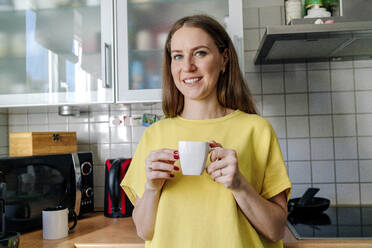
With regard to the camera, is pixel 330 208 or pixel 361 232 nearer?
pixel 361 232

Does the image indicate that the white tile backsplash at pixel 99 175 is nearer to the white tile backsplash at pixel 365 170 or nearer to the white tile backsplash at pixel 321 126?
the white tile backsplash at pixel 321 126

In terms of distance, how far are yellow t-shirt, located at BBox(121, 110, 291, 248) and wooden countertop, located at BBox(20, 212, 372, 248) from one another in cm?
30

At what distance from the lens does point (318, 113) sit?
5.60 ft

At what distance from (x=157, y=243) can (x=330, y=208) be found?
1.10 m

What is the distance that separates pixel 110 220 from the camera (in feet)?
5.05

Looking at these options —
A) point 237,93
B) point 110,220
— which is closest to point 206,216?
point 237,93

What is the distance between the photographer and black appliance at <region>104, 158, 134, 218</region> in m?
1.56

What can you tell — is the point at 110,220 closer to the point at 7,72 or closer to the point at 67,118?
the point at 67,118

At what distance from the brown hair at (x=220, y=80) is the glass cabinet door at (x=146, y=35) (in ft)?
1.50

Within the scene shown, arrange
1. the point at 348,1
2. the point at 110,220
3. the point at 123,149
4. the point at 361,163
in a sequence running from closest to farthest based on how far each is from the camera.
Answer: the point at 348,1 → the point at 110,220 → the point at 361,163 → the point at 123,149

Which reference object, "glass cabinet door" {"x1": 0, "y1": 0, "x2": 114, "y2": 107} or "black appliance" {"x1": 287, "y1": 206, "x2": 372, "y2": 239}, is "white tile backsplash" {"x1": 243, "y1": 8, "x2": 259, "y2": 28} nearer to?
"glass cabinet door" {"x1": 0, "y1": 0, "x2": 114, "y2": 107}

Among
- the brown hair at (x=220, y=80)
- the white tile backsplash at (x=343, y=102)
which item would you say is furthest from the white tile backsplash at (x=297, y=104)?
the brown hair at (x=220, y=80)

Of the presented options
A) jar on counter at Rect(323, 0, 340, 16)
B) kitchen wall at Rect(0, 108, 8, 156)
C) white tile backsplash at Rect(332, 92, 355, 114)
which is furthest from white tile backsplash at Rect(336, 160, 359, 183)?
kitchen wall at Rect(0, 108, 8, 156)

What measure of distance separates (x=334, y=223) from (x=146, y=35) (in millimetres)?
1147
